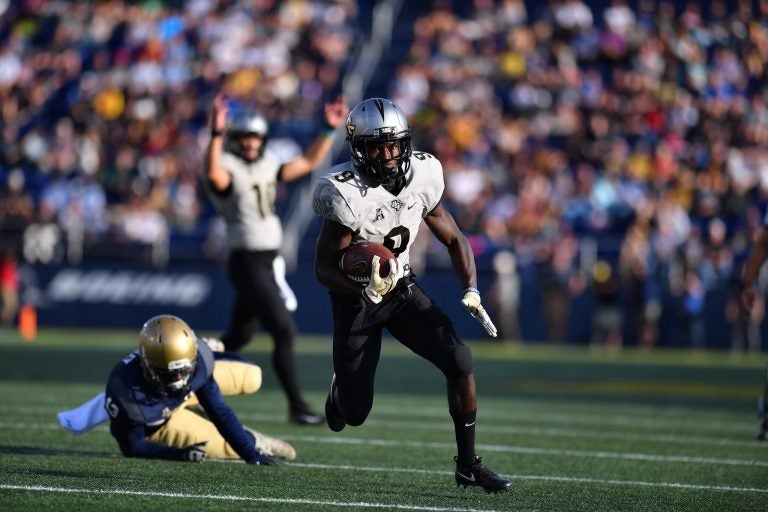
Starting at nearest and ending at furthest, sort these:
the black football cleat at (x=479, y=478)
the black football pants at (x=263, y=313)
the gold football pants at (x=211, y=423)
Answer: the black football cleat at (x=479, y=478) → the gold football pants at (x=211, y=423) → the black football pants at (x=263, y=313)

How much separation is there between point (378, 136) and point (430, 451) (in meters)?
2.34

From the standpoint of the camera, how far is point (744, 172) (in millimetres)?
19344

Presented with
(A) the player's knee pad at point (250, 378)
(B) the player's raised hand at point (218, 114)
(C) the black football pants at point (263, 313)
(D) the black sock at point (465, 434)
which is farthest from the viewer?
(C) the black football pants at point (263, 313)

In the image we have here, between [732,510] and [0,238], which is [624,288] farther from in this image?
[732,510]

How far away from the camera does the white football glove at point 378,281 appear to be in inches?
209

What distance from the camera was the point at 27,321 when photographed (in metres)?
19.4

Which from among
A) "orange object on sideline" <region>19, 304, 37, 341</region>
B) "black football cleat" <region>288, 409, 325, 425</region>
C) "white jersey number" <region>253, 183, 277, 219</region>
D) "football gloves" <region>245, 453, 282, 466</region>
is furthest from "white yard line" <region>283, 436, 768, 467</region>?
"orange object on sideline" <region>19, 304, 37, 341</region>

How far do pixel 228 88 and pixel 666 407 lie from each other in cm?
1371

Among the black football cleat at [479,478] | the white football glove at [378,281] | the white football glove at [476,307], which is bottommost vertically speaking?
the black football cleat at [479,478]

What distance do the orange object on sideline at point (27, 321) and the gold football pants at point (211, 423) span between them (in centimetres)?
1255

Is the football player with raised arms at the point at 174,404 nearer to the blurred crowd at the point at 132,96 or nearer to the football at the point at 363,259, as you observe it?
the football at the point at 363,259

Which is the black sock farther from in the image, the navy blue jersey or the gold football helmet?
the gold football helmet

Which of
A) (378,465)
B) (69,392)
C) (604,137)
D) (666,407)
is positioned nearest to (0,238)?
(604,137)

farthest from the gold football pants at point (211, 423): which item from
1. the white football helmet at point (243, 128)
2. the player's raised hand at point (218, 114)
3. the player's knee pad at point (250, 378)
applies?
the white football helmet at point (243, 128)
